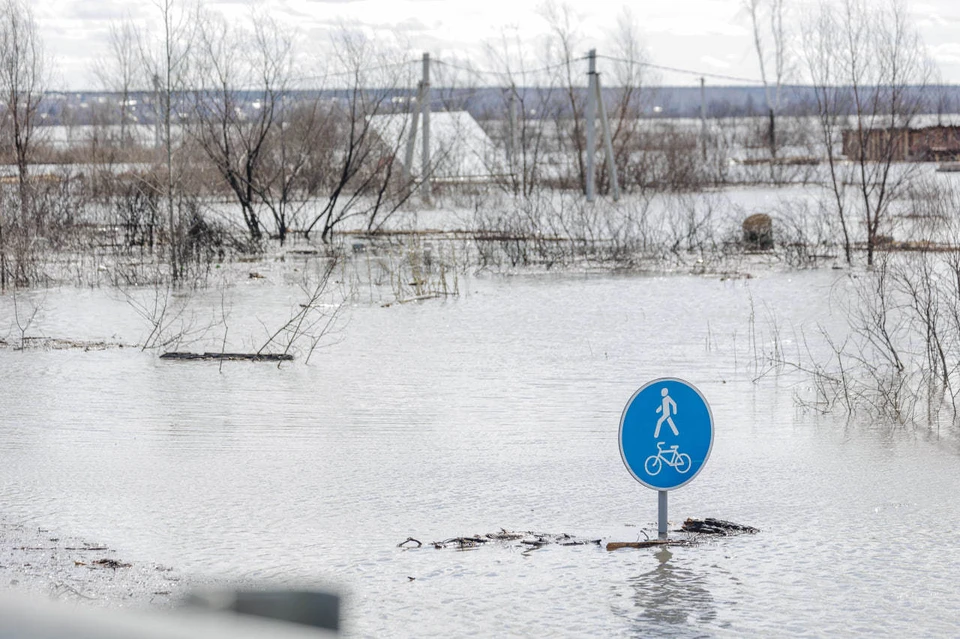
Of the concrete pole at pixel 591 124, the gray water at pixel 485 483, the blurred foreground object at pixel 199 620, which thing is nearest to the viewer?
the blurred foreground object at pixel 199 620

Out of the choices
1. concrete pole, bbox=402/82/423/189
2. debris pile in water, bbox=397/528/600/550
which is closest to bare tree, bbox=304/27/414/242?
concrete pole, bbox=402/82/423/189

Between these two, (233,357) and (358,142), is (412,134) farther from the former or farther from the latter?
(233,357)

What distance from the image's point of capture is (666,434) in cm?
546

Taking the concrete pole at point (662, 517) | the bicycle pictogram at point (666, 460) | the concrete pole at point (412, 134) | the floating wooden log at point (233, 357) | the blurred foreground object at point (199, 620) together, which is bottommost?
the concrete pole at point (662, 517)

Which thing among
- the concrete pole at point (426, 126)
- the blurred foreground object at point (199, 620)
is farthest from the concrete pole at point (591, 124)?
the blurred foreground object at point (199, 620)

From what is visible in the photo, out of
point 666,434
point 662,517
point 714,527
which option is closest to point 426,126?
point 714,527

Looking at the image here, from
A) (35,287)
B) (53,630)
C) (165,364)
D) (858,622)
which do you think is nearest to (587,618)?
(858,622)

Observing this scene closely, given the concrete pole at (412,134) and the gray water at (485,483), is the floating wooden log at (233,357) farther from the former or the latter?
the concrete pole at (412,134)

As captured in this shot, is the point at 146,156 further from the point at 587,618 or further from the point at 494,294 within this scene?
the point at 587,618

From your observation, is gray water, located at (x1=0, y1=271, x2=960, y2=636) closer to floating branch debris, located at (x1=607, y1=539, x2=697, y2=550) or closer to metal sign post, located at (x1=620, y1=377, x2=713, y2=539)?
floating branch debris, located at (x1=607, y1=539, x2=697, y2=550)

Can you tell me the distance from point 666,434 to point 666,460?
0.12m

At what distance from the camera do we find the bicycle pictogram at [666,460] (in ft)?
17.9

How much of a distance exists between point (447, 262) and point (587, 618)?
17538 millimetres

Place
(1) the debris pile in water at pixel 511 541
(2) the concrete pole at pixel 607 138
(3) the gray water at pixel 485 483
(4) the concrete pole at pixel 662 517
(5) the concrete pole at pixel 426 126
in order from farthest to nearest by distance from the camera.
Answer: (2) the concrete pole at pixel 607 138
(5) the concrete pole at pixel 426 126
(1) the debris pile in water at pixel 511 541
(4) the concrete pole at pixel 662 517
(3) the gray water at pixel 485 483
